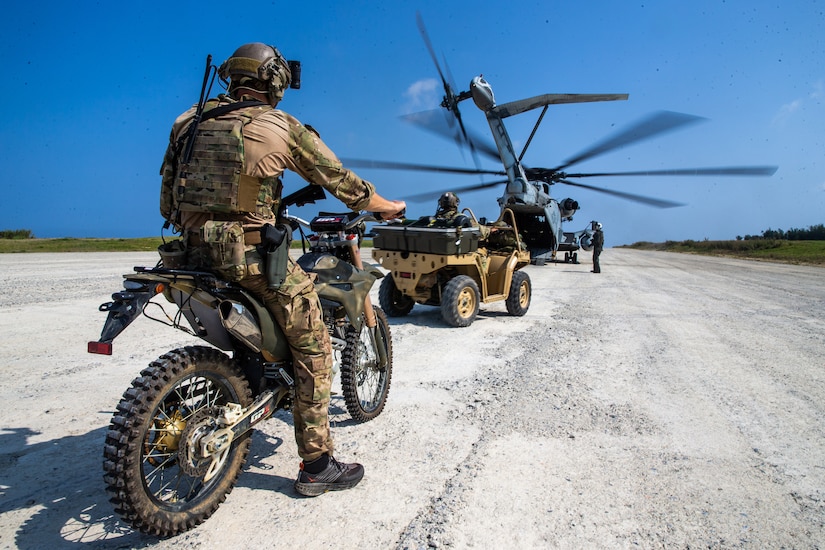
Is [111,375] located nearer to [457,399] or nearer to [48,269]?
[457,399]

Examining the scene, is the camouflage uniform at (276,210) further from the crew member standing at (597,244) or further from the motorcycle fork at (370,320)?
the crew member standing at (597,244)

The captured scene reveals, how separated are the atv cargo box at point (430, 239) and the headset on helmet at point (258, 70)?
4.84 metres

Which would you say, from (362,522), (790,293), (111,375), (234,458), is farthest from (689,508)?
(790,293)

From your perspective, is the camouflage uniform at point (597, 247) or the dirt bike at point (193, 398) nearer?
the dirt bike at point (193, 398)

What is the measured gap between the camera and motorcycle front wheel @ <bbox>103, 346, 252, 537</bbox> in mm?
1964

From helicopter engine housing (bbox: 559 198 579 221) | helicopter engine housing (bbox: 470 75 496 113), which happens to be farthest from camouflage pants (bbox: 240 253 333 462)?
helicopter engine housing (bbox: 559 198 579 221)

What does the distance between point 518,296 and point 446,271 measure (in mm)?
1294

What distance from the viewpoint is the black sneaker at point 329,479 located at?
2.60 metres

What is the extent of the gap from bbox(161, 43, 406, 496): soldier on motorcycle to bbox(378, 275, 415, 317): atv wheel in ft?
17.4

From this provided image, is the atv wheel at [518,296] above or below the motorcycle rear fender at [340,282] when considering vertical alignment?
below

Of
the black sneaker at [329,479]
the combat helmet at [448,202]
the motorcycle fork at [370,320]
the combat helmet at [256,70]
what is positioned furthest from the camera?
the combat helmet at [448,202]

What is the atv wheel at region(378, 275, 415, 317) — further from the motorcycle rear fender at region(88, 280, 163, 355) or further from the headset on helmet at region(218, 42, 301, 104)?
the motorcycle rear fender at region(88, 280, 163, 355)

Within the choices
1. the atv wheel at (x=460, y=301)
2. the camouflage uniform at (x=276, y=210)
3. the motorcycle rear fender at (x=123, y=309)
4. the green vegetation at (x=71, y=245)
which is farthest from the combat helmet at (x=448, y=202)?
the green vegetation at (x=71, y=245)

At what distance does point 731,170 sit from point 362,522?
41.9ft
